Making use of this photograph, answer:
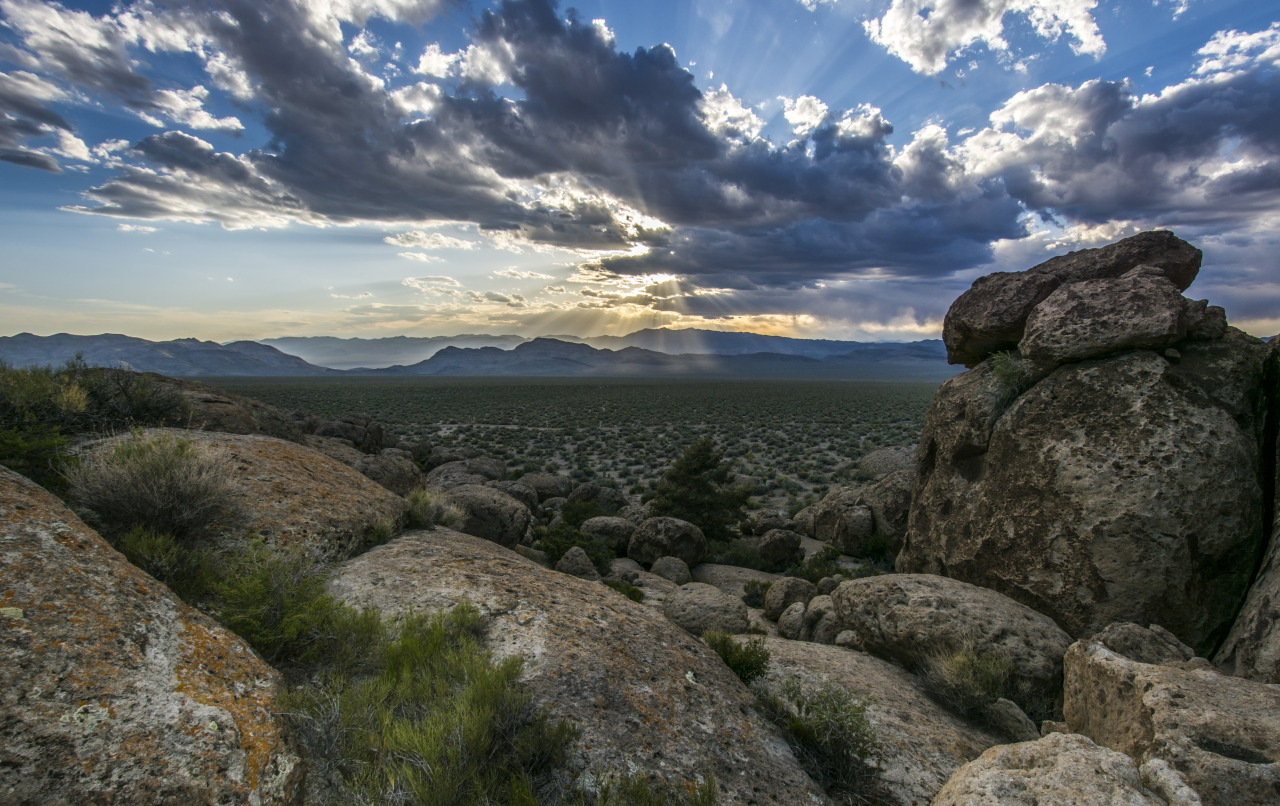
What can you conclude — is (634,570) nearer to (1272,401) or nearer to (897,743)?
(897,743)

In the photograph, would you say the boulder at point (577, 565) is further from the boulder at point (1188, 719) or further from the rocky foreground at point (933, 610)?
the boulder at point (1188, 719)

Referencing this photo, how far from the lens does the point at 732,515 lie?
14961 millimetres

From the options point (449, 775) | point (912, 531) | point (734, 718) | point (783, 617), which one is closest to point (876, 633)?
point (783, 617)

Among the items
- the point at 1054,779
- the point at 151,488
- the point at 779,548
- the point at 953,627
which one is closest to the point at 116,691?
the point at 151,488

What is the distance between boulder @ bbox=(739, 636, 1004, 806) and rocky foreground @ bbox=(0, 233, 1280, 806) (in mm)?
33

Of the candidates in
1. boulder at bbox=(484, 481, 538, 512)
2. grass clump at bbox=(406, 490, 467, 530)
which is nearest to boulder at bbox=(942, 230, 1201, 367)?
grass clump at bbox=(406, 490, 467, 530)

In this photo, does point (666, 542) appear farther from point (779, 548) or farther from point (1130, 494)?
point (1130, 494)

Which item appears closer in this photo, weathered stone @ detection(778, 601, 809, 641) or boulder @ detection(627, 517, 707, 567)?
weathered stone @ detection(778, 601, 809, 641)

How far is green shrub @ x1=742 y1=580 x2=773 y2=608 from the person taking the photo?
987 cm

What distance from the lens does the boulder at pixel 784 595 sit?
856cm

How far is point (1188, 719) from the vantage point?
3.32 metres

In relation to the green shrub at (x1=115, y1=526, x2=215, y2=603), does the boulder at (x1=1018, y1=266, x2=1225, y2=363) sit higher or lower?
higher

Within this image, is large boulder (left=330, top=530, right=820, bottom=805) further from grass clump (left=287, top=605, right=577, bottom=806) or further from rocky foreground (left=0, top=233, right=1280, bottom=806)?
grass clump (left=287, top=605, right=577, bottom=806)

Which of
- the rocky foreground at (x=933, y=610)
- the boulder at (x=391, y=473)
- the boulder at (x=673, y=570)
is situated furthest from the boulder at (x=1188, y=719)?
the boulder at (x=391, y=473)
